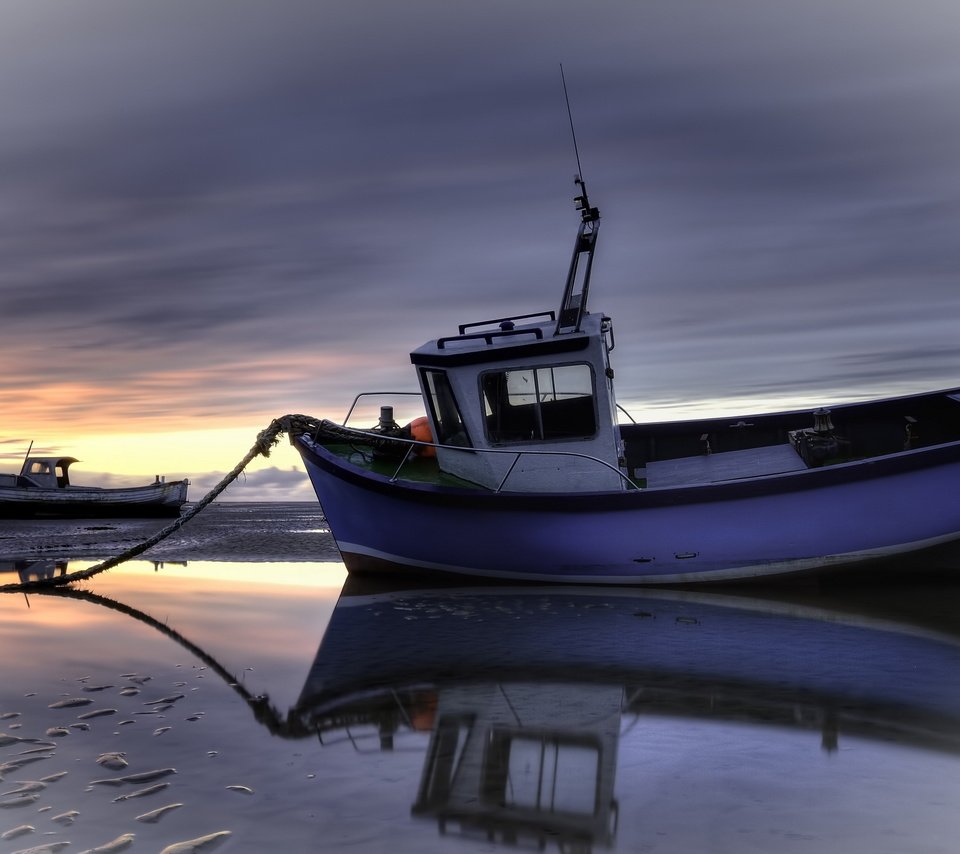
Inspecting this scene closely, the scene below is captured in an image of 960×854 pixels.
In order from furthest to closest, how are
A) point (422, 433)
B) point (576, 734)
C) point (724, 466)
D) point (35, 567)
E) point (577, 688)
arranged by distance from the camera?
point (35, 567) → point (724, 466) → point (422, 433) → point (577, 688) → point (576, 734)

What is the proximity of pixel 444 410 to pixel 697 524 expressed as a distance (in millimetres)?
3702

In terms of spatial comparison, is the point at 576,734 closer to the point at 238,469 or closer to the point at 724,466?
the point at 238,469

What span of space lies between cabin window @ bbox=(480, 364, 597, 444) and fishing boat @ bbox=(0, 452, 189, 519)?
2905 cm

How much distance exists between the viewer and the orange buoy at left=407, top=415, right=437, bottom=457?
12.5m

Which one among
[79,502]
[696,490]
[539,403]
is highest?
[539,403]

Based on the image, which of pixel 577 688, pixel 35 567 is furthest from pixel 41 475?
pixel 577 688

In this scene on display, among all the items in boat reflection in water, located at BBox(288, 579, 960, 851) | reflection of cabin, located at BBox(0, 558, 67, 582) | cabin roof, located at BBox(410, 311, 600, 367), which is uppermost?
cabin roof, located at BBox(410, 311, 600, 367)

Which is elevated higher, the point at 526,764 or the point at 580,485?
the point at 580,485

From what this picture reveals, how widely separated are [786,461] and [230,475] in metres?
8.00

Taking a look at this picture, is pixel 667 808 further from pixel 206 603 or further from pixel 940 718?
pixel 206 603

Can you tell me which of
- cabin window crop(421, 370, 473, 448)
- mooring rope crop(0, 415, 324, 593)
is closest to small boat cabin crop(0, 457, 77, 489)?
mooring rope crop(0, 415, 324, 593)

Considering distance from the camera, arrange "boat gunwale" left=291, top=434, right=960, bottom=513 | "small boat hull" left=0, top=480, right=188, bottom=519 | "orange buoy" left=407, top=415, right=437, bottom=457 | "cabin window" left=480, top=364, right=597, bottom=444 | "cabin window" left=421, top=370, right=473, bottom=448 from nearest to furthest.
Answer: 1. "boat gunwale" left=291, top=434, right=960, bottom=513
2. "cabin window" left=480, top=364, right=597, bottom=444
3. "cabin window" left=421, top=370, right=473, bottom=448
4. "orange buoy" left=407, top=415, right=437, bottom=457
5. "small boat hull" left=0, top=480, right=188, bottom=519

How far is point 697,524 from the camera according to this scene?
1047cm

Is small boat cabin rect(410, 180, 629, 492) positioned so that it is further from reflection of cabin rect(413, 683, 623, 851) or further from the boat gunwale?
reflection of cabin rect(413, 683, 623, 851)
